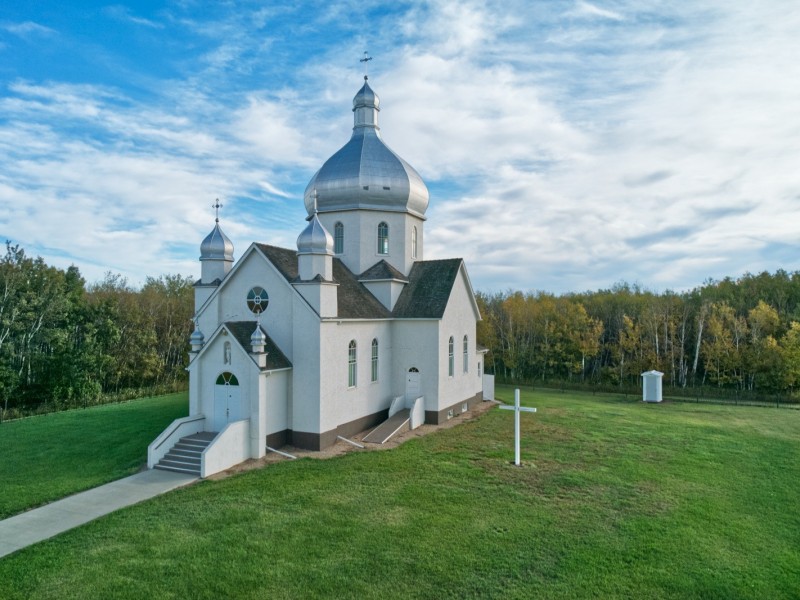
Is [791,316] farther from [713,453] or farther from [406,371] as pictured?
[406,371]

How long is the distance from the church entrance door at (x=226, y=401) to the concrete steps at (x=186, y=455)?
0.72 m

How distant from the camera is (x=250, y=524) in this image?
1154 centimetres

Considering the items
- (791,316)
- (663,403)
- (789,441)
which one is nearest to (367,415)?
(789,441)

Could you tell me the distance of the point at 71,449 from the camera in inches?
730

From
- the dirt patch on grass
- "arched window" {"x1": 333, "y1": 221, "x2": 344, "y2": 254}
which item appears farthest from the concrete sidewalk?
"arched window" {"x1": 333, "y1": 221, "x2": 344, "y2": 254}

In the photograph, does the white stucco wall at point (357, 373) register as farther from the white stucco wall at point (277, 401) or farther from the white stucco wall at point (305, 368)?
the white stucco wall at point (277, 401)

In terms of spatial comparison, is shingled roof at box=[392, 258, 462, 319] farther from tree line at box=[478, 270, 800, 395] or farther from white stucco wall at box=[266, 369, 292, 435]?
tree line at box=[478, 270, 800, 395]

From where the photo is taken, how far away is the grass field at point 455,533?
9148mm

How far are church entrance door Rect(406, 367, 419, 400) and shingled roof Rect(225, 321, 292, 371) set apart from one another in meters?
6.30

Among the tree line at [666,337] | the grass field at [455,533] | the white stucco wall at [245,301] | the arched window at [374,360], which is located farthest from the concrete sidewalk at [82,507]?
the tree line at [666,337]

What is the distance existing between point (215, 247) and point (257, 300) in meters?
3.51

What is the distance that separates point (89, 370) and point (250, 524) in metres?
24.9

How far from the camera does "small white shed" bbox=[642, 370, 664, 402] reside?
31.2 m

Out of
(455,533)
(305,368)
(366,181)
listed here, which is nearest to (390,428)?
(305,368)
